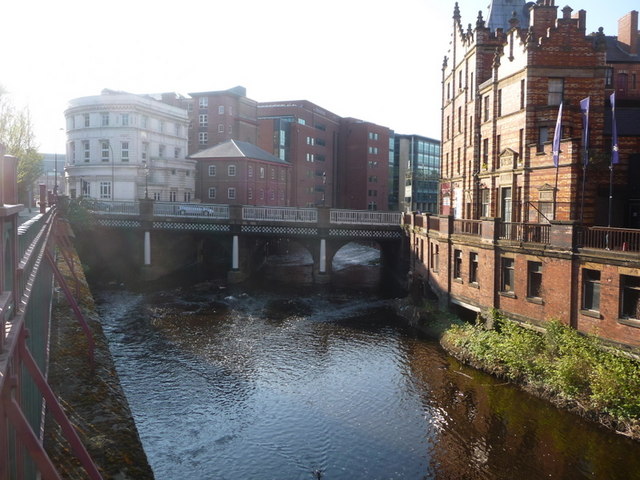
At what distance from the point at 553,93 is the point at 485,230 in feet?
34.5

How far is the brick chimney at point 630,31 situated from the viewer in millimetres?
42500

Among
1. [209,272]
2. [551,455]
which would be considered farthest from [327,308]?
[551,455]

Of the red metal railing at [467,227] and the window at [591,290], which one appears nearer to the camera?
the window at [591,290]

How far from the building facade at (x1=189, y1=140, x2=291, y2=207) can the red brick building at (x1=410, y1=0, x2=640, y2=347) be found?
3191 centimetres

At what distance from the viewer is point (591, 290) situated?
22000mm

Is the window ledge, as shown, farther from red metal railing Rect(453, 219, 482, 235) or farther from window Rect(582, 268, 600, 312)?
red metal railing Rect(453, 219, 482, 235)

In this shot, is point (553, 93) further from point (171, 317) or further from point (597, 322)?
point (171, 317)

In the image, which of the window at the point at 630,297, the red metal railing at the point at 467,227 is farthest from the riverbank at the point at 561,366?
the red metal railing at the point at 467,227

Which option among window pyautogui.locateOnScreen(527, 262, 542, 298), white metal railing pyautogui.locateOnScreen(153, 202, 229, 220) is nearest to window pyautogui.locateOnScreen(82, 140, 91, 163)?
white metal railing pyautogui.locateOnScreen(153, 202, 229, 220)

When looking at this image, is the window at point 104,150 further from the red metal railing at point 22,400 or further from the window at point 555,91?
the red metal railing at point 22,400

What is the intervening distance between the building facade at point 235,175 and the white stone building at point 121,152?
278cm

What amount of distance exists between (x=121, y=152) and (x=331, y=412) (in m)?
57.7

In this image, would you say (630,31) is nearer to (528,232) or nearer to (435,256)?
(435,256)

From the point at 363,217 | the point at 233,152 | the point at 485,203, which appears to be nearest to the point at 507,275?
the point at 485,203
